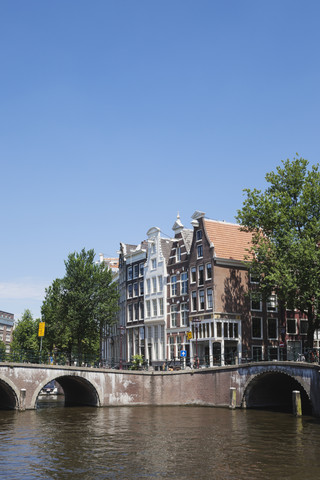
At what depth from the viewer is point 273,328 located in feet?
182

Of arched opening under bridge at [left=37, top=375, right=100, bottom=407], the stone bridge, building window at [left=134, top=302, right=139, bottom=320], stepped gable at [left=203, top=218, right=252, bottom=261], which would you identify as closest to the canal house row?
stepped gable at [left=203, top=218, right=252, bottom=261]

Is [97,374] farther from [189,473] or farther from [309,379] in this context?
[189,473]

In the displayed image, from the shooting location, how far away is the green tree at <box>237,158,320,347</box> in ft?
144

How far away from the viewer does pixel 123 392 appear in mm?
47500

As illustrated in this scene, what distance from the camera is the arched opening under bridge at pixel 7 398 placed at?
42969 millimetres

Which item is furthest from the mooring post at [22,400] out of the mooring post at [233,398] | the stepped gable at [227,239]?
the stepped gable at [227,239]

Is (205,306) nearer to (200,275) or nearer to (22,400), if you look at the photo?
(200,275)

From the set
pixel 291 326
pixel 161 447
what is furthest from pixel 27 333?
pixel 161 447

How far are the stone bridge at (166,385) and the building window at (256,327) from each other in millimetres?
8073

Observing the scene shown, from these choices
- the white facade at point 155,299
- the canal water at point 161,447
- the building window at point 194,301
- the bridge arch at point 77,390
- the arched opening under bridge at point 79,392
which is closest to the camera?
the canal water at point 161,447

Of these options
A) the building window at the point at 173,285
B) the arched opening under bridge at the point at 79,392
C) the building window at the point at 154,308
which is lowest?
the arched opening under bridge at the point at 79,392

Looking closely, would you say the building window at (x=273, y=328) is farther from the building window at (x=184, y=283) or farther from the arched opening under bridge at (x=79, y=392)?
the arched opening under bridge at (x=79, y=392)

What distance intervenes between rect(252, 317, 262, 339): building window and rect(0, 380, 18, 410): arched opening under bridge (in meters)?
23.4

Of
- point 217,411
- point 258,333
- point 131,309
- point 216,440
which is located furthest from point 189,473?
point 131,309
